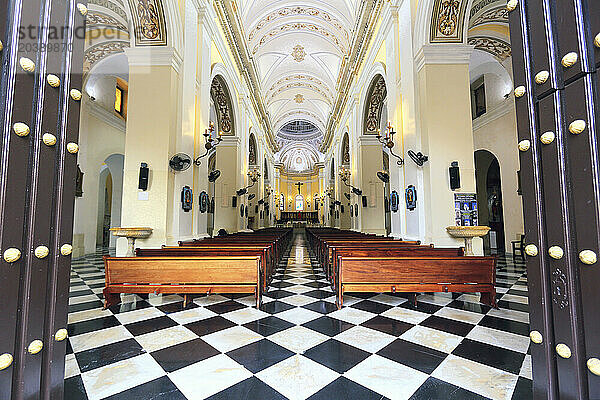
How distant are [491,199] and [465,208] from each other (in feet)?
21.5

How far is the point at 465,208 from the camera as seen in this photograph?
478cm

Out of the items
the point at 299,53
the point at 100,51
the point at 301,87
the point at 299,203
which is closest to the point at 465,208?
the point at 100,51

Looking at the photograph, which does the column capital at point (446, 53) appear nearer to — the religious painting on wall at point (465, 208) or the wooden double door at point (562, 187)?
the religious painting on wall at point (465, 208)

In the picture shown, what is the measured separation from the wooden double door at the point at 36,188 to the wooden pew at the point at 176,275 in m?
2.30

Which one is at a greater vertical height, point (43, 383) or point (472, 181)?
point (472, 181)

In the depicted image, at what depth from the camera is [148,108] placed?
5.01 metres

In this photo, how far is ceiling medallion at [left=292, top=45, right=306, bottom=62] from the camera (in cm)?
1330

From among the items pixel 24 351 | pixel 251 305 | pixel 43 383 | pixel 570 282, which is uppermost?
pixel 570 282

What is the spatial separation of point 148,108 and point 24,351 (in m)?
4.94

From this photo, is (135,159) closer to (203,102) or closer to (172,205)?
(172,205)

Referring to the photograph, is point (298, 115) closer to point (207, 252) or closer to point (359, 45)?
point (359, 45)

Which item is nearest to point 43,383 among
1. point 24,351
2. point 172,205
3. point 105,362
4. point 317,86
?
point 24,351

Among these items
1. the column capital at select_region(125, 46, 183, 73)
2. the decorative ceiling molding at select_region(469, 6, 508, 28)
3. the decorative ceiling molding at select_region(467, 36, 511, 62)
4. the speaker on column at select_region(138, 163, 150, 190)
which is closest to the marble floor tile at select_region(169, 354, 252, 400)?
the speaker on column at select_region(138, 163, 150, 190)

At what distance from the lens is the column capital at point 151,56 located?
503 cm
